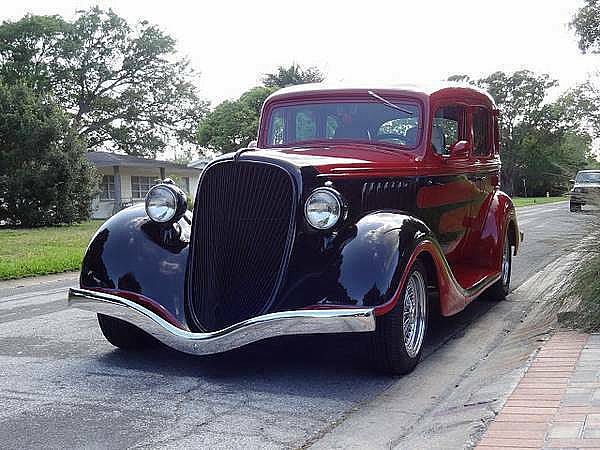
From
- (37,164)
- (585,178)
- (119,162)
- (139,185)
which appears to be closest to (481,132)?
(585,178)

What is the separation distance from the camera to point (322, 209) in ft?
15.4

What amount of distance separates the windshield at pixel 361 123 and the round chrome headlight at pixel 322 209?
151 centimetres

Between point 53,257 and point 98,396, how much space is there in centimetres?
927

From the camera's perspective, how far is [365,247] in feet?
15.2

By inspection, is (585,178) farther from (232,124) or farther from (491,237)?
(232,124)

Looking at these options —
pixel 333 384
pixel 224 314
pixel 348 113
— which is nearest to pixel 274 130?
pixel 348 113

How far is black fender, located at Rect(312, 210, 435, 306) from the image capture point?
14.6 ft

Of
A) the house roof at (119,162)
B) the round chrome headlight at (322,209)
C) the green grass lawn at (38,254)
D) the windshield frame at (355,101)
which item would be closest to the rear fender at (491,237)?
the windshield frame at (355,101)

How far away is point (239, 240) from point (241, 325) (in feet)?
2.18

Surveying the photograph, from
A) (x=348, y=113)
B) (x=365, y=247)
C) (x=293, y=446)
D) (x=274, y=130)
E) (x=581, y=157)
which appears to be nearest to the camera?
(x=293, y=446)

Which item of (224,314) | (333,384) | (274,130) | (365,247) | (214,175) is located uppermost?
(274,130)

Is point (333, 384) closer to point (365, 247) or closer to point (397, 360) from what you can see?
point (397, 360)

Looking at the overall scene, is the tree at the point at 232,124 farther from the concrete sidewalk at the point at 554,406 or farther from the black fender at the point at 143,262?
the concrete sidewalk at the point at 554,406

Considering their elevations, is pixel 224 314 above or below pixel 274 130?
below
